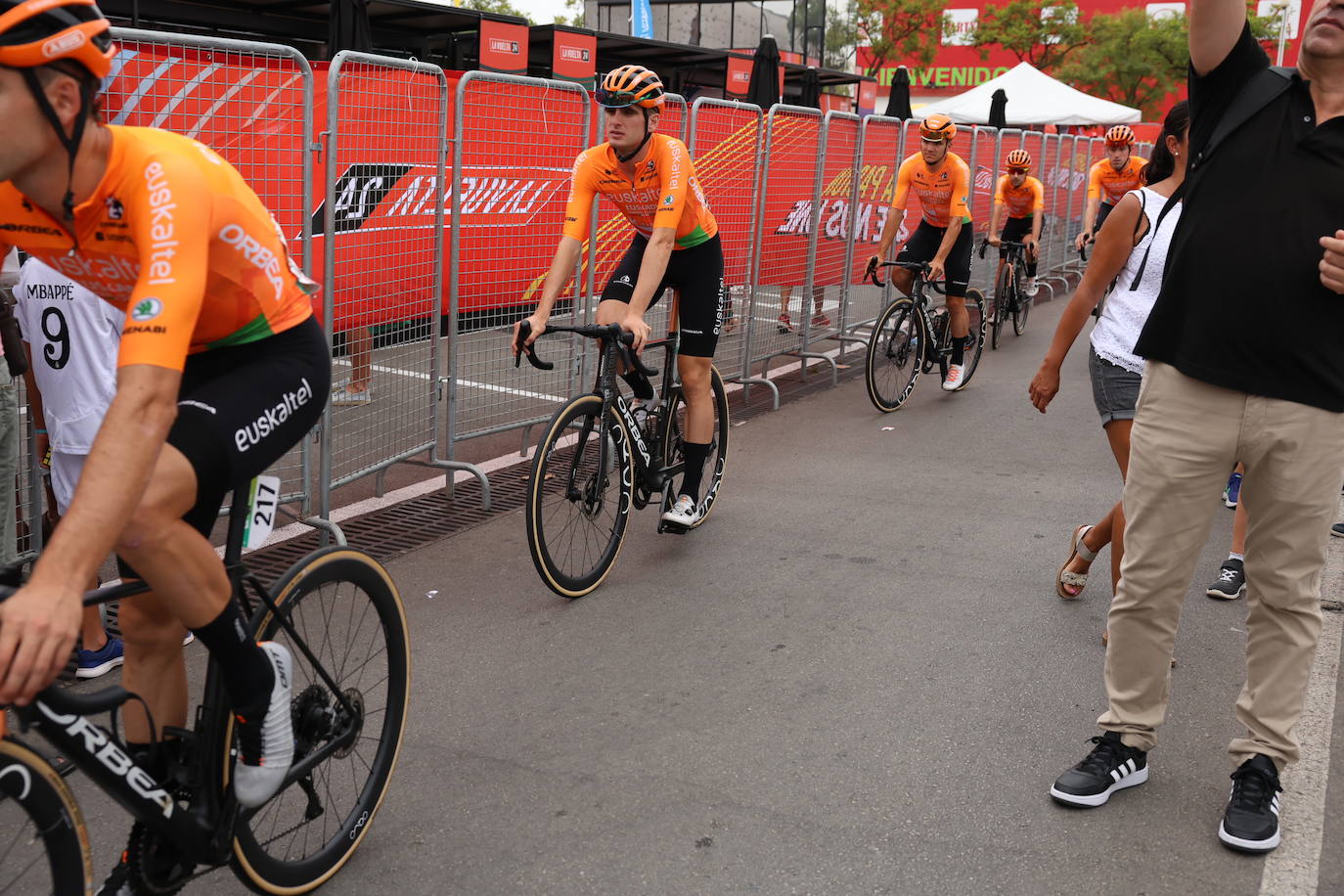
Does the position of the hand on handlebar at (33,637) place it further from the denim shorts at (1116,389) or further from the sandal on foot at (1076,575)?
the sandal on foot at (1076,575)

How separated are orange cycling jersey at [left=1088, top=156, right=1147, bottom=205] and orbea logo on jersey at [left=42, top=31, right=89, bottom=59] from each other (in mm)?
11191

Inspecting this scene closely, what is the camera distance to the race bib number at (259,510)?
2664 mm

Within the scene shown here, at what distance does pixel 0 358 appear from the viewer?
394 centimetres

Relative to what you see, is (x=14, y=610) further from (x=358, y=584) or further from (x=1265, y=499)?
(x=1265, y=499)

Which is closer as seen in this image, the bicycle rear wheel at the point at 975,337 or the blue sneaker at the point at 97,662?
the blue sneaker at the point at 97,662

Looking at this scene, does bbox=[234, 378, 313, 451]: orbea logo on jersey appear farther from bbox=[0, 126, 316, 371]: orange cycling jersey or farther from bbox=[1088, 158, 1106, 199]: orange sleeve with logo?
bbox=[1088, 158, 1106, 199]: orange sleeve with logo

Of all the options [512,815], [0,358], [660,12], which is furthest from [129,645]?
[660,12]

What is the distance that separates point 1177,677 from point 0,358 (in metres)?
4.18

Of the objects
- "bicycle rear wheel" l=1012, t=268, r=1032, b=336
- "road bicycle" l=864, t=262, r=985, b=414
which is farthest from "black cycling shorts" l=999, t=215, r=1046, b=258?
"road bicycle" l=864, t=262, r=985, b=414

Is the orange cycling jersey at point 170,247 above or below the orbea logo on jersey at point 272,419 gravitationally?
above

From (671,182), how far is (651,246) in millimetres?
335

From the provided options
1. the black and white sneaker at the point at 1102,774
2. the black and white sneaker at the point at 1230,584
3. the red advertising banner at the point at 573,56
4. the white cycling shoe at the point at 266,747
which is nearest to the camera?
the white cycling shoe at the point at 266,747

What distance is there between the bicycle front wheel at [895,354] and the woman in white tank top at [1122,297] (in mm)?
4085

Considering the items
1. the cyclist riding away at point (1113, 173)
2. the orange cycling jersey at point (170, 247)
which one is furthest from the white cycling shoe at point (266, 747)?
the cyclist riding away at point (1113, 173)
